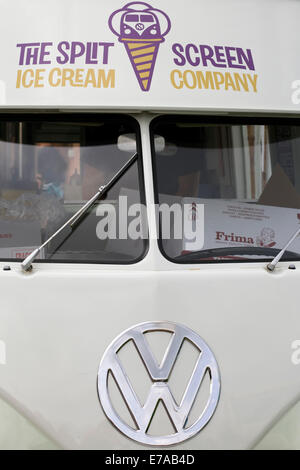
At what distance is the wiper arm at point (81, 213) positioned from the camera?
137 inches

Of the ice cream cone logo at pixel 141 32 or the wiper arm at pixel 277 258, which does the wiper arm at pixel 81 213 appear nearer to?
the ice cream cone logo at pixel 141 32

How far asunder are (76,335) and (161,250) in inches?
23.1

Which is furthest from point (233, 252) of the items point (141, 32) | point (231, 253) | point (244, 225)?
point (141, 32)

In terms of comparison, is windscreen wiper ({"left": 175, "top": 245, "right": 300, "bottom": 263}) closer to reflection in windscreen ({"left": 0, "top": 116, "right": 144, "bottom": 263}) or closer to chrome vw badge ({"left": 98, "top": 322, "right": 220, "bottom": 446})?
reflection in windscreen ({"left": 0, "top": 116, "right": 144, "bottom": 263})

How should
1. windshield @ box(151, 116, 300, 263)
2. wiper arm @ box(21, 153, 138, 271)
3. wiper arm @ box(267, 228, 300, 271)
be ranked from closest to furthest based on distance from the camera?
wiper arm @ box(21, 153, 138, 271) < wiper arm @ box(267, 228, 300, 271) < windshield @ box(151, 116, 300, 263)

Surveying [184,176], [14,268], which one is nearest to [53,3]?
[184,176]

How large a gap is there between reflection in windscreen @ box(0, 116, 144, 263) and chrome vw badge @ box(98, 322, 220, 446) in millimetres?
519

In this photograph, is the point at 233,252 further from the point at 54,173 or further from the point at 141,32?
the point at 141,32

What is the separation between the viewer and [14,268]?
A: 3.58 m

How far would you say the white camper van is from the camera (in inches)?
131

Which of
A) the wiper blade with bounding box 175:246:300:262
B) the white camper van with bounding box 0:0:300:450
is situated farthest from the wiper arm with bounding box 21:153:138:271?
the wiper blade with bounding box 175:246:300:262

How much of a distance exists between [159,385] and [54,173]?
1.19 m

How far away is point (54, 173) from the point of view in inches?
148
